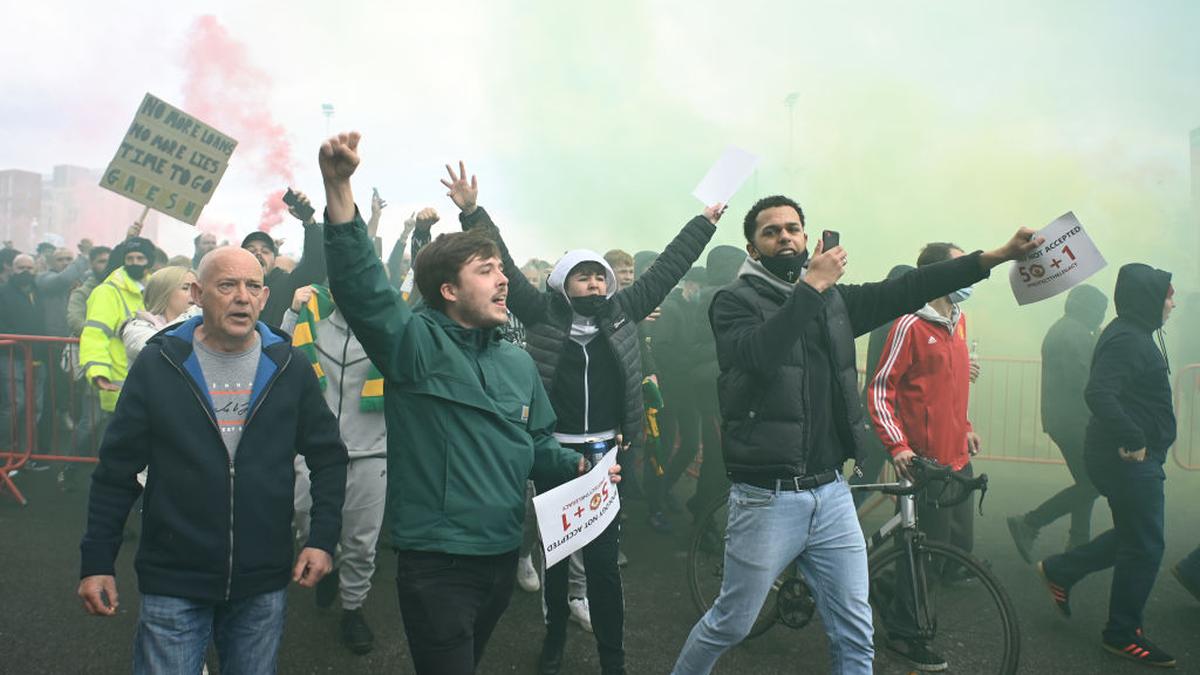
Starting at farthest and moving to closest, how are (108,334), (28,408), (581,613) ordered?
(28,408) < (108,334) < (581,613)

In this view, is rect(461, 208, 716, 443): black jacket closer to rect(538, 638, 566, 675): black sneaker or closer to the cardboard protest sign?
rect(538, 638, 566, 675): black sneaker

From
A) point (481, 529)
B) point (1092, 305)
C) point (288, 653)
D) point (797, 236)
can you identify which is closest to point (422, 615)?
point (481, 529)

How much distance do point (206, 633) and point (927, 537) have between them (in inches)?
133

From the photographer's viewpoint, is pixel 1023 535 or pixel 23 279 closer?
pixel 1023 535

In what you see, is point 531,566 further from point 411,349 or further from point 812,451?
point 411,349

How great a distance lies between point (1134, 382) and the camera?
4121 millimetres

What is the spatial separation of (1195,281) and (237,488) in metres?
17.8

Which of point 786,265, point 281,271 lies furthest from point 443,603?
point 281,271

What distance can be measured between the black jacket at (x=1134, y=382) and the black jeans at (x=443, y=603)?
3499mm

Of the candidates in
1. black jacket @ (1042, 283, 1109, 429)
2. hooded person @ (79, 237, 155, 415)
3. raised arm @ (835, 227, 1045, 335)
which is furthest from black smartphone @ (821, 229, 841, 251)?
hooded person @ (79, 237, 155, 415)

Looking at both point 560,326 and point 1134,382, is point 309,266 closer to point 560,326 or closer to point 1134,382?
point 560,326

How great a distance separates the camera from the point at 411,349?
2154mm

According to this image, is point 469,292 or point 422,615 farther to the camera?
point 469,292

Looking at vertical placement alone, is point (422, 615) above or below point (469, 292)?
below
